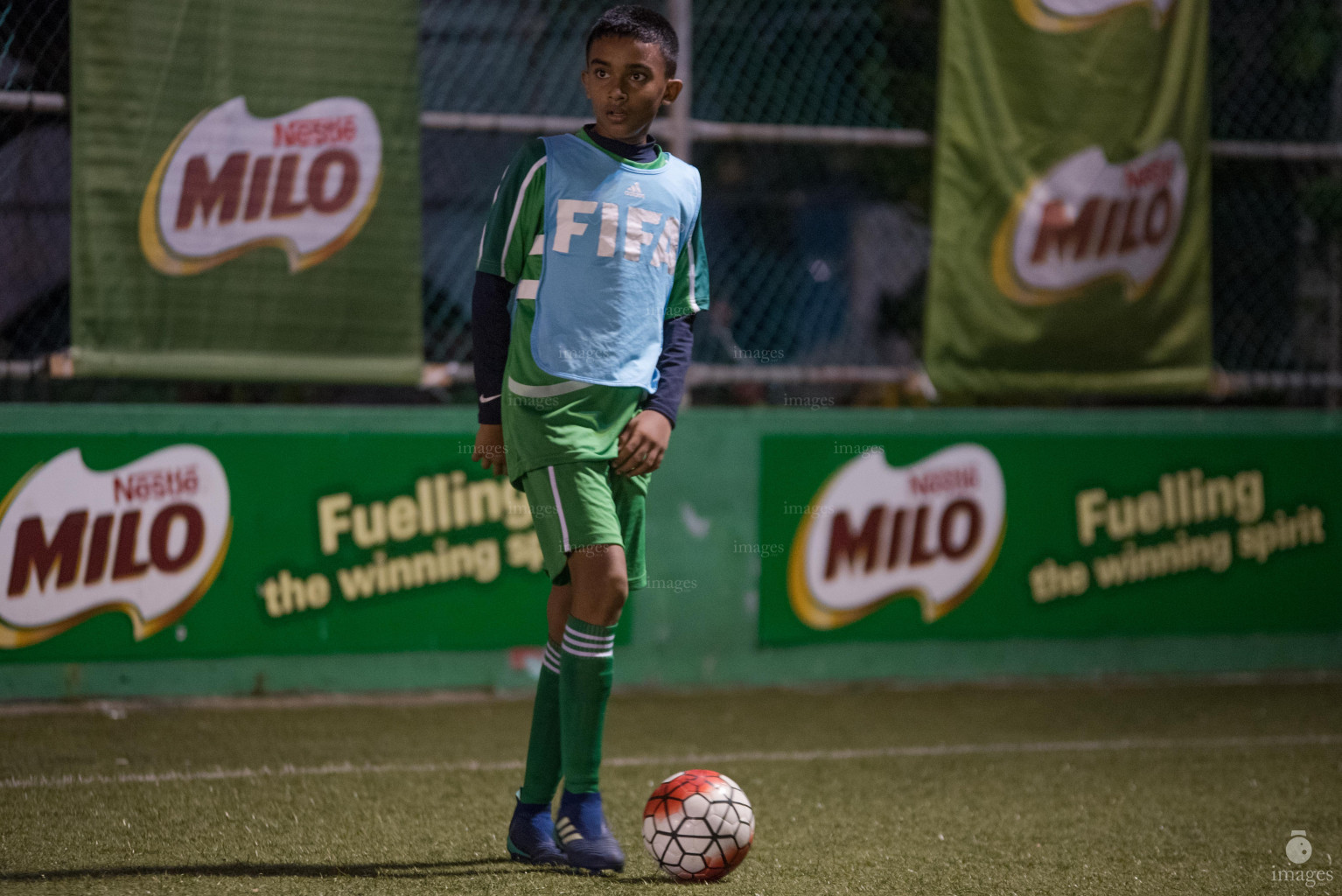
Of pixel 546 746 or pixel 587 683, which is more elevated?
pixel 587 683

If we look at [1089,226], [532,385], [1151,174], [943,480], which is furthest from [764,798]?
[1151,174]

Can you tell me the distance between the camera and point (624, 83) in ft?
11.4

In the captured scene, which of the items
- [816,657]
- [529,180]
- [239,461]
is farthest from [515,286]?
[816,657]

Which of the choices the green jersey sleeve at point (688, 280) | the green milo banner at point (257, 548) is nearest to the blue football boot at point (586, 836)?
Answer: the green jersey sleeve at point (688, 280)

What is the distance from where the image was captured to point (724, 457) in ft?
21.6

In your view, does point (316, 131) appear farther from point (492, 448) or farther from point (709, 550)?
point (492, 448)

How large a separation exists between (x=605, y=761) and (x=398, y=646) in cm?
139

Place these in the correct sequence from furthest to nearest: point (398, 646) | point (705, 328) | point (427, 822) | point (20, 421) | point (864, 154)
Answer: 1. point (864, 154)
2. point (705, 328)
3. point (398, 646)
4. point (20, 421)
5. point (427, 822)

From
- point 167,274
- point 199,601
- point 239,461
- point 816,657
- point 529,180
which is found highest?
point 529,180

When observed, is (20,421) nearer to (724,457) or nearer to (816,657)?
(724,457)

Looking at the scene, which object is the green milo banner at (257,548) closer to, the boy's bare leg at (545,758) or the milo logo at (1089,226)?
the boy's bare leg at (545,758)

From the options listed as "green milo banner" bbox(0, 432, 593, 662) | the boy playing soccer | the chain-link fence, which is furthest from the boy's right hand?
the chain-link fence

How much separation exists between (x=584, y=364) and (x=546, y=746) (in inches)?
36.7

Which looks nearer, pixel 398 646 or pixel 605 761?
pixel 605 761
